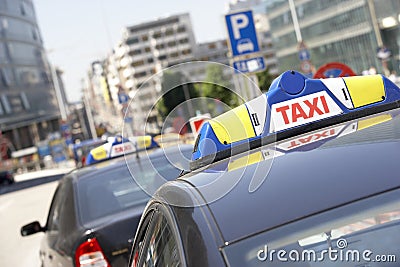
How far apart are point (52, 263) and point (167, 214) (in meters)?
3.68

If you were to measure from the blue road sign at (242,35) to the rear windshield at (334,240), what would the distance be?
1122 centimetres

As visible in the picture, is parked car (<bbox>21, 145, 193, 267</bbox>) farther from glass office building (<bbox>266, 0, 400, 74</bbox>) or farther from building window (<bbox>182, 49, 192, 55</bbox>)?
building window (<bbox>182, 49, 192, 55</bbox>)

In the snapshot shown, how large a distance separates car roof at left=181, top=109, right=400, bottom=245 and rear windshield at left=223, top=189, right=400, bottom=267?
0.03 meters

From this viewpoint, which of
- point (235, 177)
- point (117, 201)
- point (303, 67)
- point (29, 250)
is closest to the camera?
point (235, 177)

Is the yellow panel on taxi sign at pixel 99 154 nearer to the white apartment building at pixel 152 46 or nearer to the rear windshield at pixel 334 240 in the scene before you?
the rear windshield at pixel 334 240

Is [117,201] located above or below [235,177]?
below

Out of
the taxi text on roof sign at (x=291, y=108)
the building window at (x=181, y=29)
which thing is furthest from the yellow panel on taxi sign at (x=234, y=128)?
the building window at (x=181, y=29)

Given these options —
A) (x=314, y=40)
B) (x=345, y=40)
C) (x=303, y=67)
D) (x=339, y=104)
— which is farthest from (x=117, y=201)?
(x=314, y=40)

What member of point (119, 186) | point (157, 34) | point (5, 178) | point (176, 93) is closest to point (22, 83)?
point (5, 178)

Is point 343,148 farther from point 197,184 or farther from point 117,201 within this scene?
point 117,201

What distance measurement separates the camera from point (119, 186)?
587 centimetres

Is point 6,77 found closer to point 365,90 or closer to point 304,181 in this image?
point 365,90

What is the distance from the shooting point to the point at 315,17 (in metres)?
78.6

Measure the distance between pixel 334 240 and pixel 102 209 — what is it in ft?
12.4
